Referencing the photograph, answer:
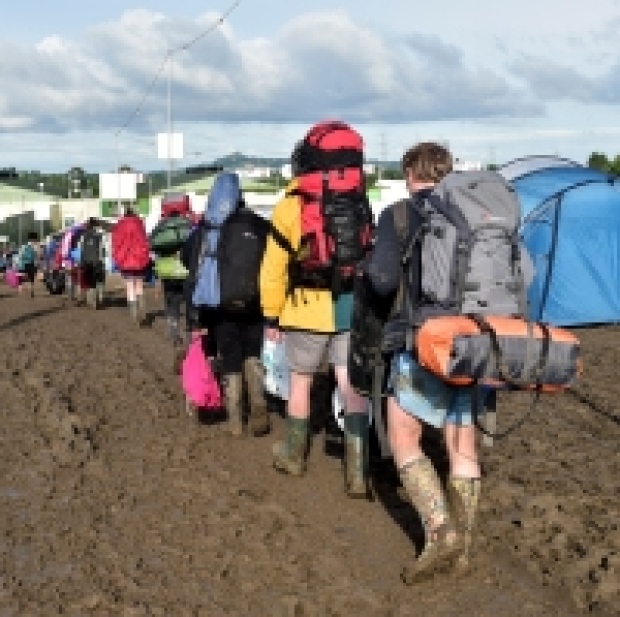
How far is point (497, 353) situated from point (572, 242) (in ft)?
35.2

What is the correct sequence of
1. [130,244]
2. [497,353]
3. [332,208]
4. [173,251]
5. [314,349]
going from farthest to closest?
[130,244]
[173,251]
[314,349]
[332,208]
[497,353]

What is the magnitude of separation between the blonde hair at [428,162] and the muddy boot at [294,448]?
6.54ft

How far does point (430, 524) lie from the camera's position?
441 cm

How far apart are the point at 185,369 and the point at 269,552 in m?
3.17

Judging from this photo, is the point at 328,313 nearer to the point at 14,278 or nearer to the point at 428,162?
the point at 428,162

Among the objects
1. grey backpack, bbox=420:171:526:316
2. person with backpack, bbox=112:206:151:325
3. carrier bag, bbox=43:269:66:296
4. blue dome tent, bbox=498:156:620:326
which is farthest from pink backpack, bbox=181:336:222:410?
carrier bag, bbox=43:269:66:296

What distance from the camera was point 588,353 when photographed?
475 inches

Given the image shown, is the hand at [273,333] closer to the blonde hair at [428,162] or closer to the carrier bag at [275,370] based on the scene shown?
the carrier bag at [275,370]

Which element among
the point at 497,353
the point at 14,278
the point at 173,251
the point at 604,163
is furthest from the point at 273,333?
the point at 604,163

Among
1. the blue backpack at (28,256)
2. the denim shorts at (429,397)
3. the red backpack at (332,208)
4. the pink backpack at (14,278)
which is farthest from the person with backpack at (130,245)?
the pink backpack at (14,278)

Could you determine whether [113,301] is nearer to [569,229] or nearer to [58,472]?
[569,229]

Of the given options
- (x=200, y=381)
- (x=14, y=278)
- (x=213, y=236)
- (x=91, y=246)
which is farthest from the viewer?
(x=14, y=278)

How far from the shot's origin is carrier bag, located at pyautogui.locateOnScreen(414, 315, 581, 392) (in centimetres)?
397

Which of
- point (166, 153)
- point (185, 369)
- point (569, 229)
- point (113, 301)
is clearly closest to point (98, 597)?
point (185, 369)
